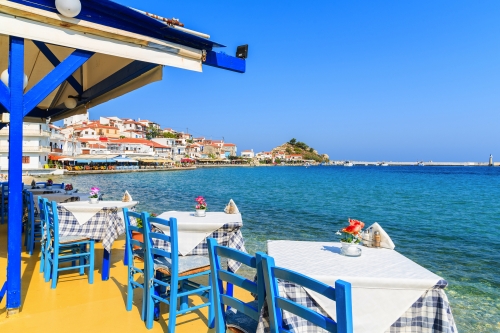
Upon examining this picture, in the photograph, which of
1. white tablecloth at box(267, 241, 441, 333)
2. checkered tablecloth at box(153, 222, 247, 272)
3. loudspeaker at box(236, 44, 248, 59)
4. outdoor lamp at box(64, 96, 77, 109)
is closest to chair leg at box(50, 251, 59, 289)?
checkered tablecloth at box(153, 222, 247, 272)

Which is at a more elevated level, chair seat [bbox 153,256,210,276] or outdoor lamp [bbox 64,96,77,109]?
outdoor lamp [bbox 64,96,77,109]

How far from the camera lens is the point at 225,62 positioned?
4.01m


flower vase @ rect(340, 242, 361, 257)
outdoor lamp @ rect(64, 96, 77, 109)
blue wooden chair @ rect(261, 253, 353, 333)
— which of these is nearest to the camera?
blue wooden chair @ rect(261, 253, 353, 333)

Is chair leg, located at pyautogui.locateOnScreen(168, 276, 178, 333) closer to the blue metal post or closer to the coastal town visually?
the blue metal post

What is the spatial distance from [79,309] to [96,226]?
1.15 meters

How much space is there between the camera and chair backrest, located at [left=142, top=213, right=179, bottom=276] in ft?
9.20

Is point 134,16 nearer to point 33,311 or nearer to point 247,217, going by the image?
point 33,311

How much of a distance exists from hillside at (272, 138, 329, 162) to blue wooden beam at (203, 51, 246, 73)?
152m

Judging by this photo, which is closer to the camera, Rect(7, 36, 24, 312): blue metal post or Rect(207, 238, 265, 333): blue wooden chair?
Rect(207, 238, 265, 333): blue wooden chair

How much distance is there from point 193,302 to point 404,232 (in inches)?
389

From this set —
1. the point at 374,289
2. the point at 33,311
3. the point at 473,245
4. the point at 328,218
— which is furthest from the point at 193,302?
the point at 328,218

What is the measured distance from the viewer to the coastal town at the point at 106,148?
3613 centimetres

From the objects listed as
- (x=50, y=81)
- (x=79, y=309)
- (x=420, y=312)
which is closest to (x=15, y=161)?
(x=50, y=81)

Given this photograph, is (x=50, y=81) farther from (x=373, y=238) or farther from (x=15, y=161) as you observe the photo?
(x=373, y=238)
